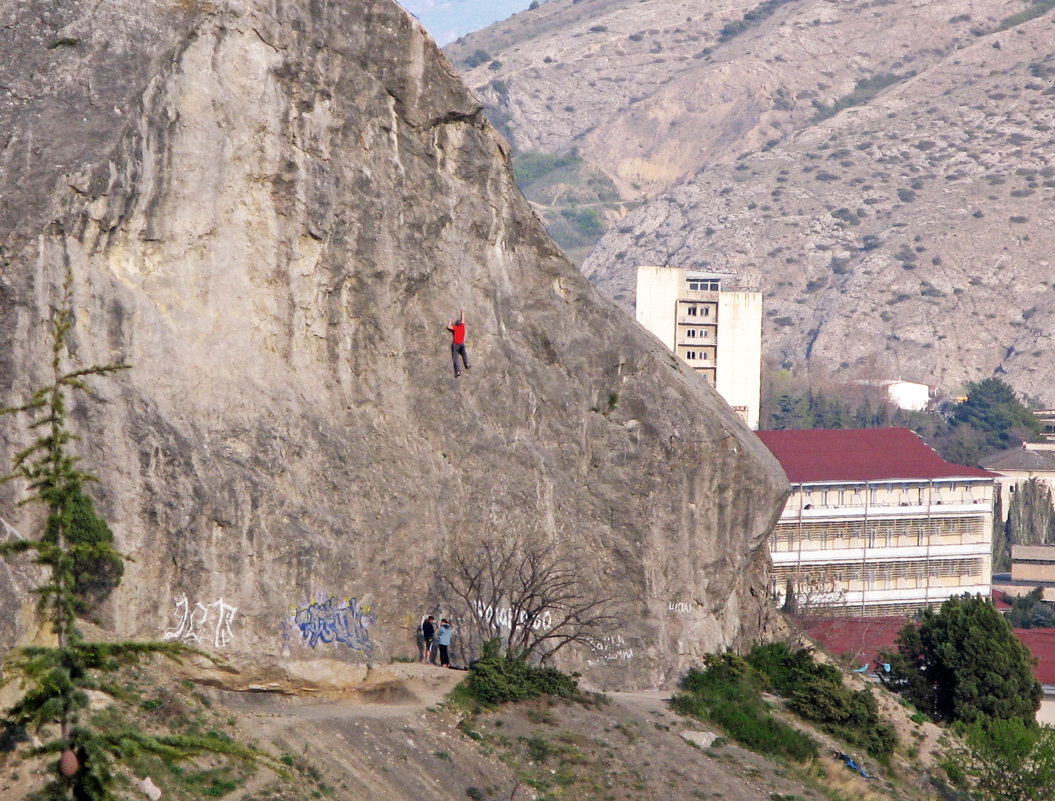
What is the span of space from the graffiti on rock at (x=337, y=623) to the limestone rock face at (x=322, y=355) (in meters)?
0.05

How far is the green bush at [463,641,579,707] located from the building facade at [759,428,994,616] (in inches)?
1957

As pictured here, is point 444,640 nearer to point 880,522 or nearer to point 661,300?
point 880,522

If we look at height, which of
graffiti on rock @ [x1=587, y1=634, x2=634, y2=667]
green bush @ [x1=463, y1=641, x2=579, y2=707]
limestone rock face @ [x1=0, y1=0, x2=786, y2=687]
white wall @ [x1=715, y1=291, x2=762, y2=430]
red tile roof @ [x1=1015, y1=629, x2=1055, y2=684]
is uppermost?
white wall @ [x1=715, y1=291, x2=762, y2=430]

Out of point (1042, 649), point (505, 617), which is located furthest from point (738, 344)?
point (505, 617)

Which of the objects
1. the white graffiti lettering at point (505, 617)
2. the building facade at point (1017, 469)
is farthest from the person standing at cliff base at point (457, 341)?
the building facade at point (1017, 469)

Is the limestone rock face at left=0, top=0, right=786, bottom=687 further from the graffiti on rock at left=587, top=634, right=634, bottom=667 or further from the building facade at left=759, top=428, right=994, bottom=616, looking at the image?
the building facade at left=759, top=428, right=994, bottom=616

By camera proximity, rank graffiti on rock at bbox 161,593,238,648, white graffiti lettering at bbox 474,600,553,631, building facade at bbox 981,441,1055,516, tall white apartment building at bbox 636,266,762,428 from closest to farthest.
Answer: graffiti on rock at bbox 161,593,238,648 → white graffiti lettering at bbox 474,600,553,631 → building facade at bbox 981,441,1055,516 → tall white apartment building at bbox 636,266,762,428

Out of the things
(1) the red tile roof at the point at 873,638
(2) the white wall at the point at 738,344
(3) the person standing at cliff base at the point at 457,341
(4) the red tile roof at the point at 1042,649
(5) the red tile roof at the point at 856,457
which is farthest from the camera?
(2) the white wall at the point at 738,344

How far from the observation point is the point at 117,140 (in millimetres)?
30094

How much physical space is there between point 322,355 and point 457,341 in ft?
11.1

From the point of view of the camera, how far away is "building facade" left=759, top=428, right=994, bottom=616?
8375cm

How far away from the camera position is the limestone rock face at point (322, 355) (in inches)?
1161

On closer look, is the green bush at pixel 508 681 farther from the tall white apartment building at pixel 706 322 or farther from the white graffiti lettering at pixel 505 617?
the tall white apartment building at pixel 706 322

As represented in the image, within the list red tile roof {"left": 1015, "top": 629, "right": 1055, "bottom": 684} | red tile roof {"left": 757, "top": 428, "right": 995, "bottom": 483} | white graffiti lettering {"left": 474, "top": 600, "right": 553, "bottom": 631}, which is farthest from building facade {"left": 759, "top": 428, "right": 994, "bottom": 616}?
white graffiti lettering {"left": 474, "top": 600, "right": 553, "bottom": 631}
